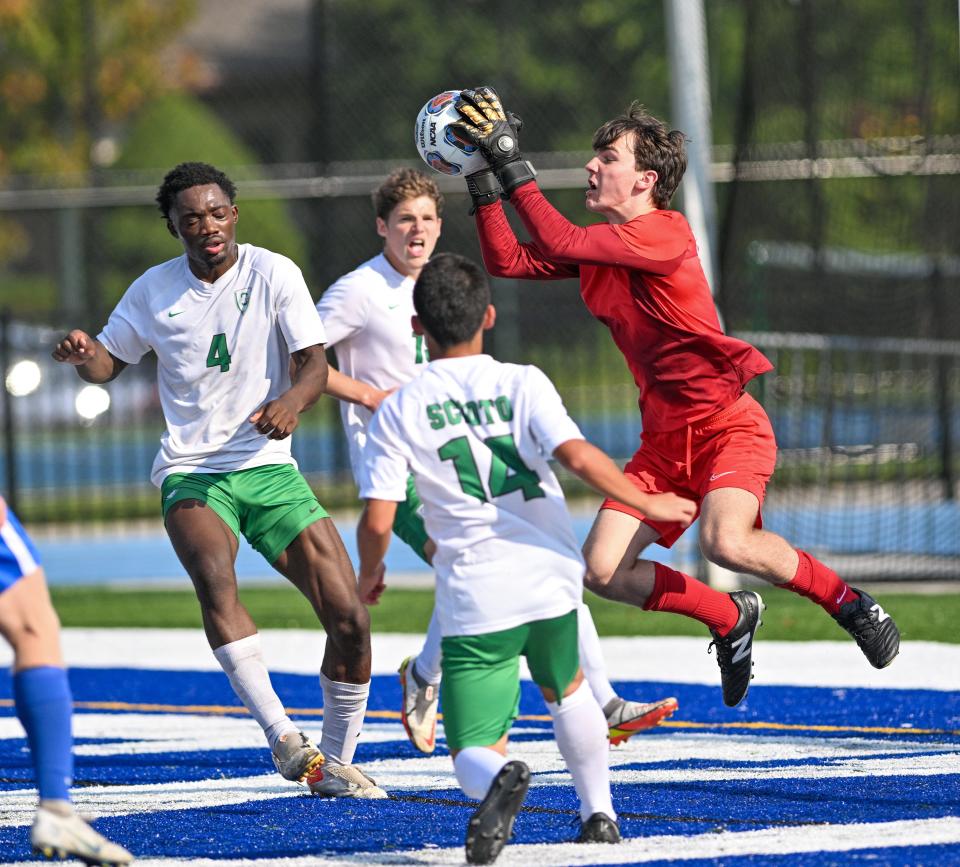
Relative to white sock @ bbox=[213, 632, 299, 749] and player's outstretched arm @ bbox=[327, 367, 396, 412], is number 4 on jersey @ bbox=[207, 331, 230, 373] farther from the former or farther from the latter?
white sock @ bbox=[213, 632, 299, 749]

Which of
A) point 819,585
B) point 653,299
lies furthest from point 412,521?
point 819,585

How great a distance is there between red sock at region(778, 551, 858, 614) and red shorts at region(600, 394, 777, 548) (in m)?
0.24

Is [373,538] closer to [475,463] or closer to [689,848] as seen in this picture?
[475,463]

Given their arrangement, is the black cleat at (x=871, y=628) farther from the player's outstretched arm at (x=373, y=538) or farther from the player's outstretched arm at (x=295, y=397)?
the player's outstretched arm at (x=295, y=397)

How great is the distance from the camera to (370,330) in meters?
7.42

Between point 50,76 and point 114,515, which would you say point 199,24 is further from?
point 114,515

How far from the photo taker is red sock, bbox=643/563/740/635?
21.5ft

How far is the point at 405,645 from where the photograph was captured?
10.7m

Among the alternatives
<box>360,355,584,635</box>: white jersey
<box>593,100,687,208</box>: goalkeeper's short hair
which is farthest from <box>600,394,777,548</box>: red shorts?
<box>360,355,584,635</box>: white jersey

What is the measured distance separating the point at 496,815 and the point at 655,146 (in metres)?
2.66

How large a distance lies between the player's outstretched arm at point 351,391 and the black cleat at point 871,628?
192 cm

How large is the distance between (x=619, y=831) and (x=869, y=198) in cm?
1250

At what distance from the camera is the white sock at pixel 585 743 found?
15.9ft

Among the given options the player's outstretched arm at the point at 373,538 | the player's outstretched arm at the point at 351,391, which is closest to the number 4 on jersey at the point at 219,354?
the player's outstretched arm at the point at 351,391
